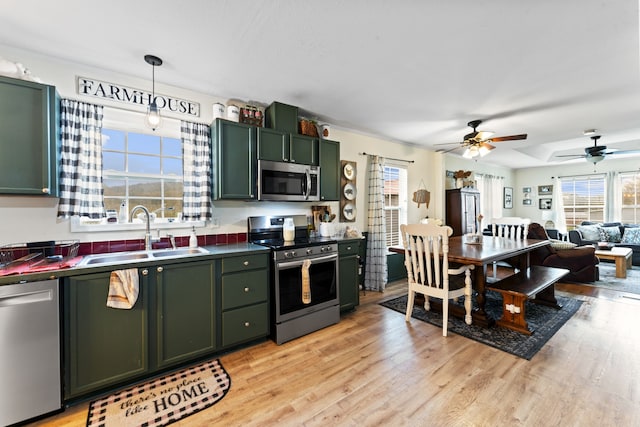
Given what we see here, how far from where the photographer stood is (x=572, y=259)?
433 centimetres

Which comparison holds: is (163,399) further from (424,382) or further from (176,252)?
(424,382)

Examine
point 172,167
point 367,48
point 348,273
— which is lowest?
point 348,273

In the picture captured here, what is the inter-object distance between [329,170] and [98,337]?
2624mm

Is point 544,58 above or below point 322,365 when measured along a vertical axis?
above

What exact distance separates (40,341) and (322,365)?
1.86 meters

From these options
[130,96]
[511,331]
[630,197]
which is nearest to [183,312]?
[130,96]

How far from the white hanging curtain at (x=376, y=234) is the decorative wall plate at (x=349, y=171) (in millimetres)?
387

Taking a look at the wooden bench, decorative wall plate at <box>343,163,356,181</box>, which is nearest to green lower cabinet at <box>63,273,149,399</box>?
decorative wall plate at <box>343,163,356,181</box>

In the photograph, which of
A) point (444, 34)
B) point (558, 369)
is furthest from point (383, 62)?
point (558, 369)

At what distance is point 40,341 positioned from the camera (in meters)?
1.61

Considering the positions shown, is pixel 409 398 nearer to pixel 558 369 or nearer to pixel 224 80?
pixel 558 369

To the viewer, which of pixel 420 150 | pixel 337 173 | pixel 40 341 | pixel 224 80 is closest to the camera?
pixel 40 341

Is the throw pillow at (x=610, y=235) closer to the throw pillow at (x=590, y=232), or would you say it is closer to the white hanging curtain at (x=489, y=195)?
the throw pillow at (x=590, y=232)

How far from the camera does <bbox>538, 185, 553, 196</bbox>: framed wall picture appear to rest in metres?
7.70
